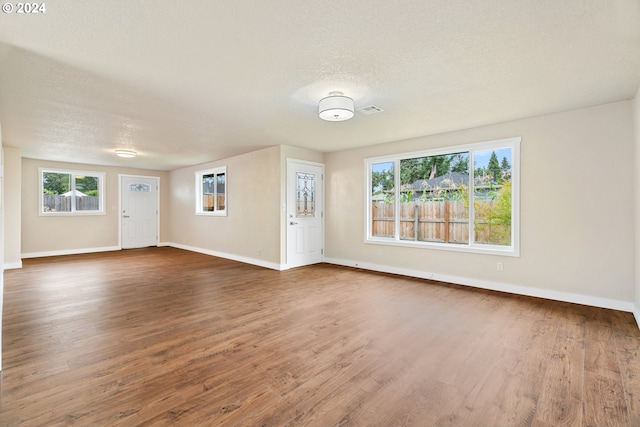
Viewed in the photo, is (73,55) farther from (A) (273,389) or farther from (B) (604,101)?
(B) (604,101)

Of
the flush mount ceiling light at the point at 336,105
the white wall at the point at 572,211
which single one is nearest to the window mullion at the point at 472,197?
the white wall at the point at 572,211

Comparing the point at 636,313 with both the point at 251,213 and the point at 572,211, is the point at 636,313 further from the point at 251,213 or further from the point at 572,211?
the point at 251,213

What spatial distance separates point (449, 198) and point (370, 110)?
2209 millimetres

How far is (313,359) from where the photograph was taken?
2428 mm

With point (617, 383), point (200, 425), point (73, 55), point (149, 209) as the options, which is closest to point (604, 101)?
point (617, 383)

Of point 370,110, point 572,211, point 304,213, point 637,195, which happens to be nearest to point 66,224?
point 304,213

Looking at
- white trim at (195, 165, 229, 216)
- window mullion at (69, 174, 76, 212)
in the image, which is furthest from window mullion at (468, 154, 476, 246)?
window mullion at (69, 174, 76, 212)

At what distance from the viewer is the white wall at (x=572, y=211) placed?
3521 mm

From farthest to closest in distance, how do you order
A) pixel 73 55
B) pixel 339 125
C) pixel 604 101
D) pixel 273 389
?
1. pixel 339 125
2. pixel 604 101
3. pixel 73 55
4. pixel 273 389

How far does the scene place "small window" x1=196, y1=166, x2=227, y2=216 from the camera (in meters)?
7.52

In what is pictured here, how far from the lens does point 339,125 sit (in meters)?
4.49

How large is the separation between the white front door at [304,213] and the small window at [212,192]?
7.06 feet

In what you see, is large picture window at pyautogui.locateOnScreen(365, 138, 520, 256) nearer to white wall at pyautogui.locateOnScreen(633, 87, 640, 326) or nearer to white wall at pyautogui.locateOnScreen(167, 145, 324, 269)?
white wall at pyautogui.locateOnScreen(633, 87, 640, 326)

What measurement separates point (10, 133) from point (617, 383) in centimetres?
797
